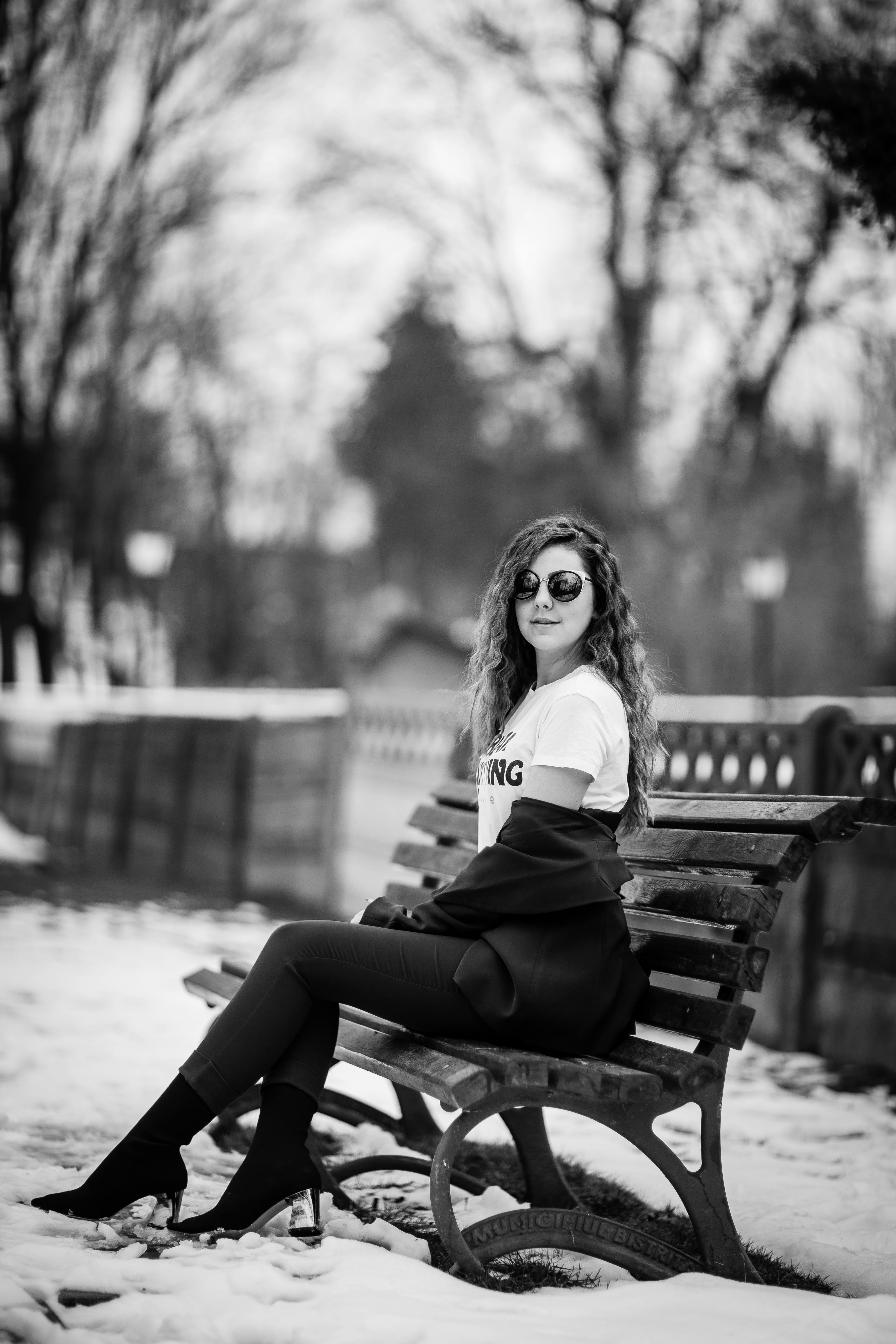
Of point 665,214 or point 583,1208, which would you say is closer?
point 583,1208

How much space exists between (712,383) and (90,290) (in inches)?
364

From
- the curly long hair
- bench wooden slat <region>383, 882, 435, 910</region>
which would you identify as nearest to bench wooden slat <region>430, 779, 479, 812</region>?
bench wooden slat <region>383, 882, 435, 910</region>

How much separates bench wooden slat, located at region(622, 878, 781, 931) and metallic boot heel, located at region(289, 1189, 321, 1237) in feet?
3.19

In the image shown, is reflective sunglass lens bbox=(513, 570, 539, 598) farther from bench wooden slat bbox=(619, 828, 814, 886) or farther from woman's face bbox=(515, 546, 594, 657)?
bench wooden slat bbox=(619, 828, 814, 886)

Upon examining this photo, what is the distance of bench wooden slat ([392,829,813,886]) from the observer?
3.17 meters

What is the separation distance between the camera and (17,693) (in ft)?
73.3

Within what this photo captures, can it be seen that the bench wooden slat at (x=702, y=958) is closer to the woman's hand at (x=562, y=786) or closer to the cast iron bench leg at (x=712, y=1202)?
the cast iron bench leg at (x=712, y=1202)

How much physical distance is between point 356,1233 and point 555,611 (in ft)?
4.95

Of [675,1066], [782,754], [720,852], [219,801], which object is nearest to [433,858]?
Answer: [720,852]

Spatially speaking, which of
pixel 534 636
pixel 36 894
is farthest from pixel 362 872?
pixel 534 636

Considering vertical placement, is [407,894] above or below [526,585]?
below

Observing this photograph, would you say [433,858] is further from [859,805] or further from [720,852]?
[859,805]

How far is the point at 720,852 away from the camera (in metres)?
3.33

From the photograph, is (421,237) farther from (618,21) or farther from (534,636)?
(534,636)
